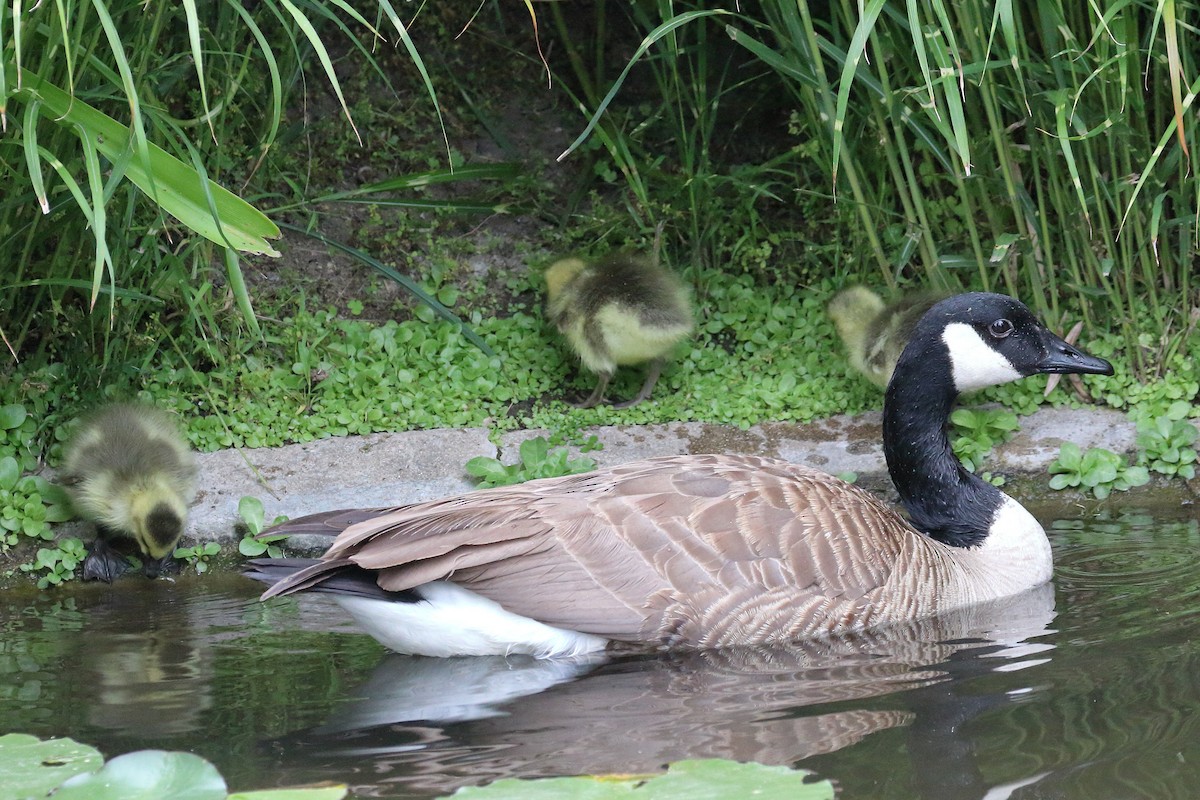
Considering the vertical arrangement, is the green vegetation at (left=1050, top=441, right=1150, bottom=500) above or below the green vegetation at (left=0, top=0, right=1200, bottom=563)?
below

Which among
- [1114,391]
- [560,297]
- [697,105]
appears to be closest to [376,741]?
[560,297]

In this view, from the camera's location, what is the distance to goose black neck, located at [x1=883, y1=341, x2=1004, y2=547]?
181 inches

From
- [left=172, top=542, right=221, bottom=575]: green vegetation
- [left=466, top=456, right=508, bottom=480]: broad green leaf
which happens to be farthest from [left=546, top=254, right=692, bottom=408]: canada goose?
[left=172, top=542, right=221, bottom=575]: green vegetation

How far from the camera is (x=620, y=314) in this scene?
5.45 meters

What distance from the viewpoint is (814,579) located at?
4.01 meters

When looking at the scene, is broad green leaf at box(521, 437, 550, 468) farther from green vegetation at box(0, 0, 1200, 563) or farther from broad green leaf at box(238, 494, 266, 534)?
broad green leaf at box(238, 494, 266, 534)

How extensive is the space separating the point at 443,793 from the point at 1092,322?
3.84 m

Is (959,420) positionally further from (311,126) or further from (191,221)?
(311,126)

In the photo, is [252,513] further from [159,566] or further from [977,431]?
[977,431]

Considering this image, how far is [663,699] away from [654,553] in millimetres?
490

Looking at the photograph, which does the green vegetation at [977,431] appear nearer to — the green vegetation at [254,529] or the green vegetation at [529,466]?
the green vegetation at [529,466]

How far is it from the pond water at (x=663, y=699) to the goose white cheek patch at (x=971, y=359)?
2.30 ft

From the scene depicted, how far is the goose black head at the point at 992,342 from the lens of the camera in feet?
15.1

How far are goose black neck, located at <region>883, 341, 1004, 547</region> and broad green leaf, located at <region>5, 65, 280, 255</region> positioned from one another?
2120 millimetres
